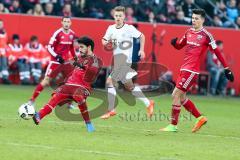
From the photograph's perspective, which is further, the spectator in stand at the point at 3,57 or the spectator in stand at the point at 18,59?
the spectator in stand at the point at 18,59

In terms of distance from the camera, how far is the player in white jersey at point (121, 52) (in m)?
18.0

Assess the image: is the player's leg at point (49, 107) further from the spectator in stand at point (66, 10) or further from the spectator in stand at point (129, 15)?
the spectator in stand at point (129, 15)

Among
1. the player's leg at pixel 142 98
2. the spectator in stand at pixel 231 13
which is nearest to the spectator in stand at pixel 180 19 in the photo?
the spectator in stand at pixel 231 13

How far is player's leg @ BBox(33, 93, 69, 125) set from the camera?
14812mm

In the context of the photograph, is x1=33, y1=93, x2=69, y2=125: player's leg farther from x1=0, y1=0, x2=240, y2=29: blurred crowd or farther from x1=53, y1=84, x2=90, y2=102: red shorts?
x1=0, y1=0, x2=240, y2=29: blurred crowd

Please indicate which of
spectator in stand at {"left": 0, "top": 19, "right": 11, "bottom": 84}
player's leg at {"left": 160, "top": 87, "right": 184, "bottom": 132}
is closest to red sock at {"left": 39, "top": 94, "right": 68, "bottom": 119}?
player's leg at {"left": 160, "top": 87, "right": 184, "bottom": 132}

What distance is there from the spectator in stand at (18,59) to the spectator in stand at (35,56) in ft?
0.58

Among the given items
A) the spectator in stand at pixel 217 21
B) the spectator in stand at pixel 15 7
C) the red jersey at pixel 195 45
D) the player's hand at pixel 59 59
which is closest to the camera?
the red jersey at pixel 195 45

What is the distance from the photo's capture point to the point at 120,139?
13.8 meters

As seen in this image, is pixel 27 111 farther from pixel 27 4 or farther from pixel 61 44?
pixel 27 4

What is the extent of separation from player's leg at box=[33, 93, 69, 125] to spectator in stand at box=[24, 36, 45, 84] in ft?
44.4

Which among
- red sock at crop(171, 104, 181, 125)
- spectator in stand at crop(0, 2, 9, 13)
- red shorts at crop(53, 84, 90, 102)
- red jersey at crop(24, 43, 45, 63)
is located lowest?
red jersey at crop(24, 43, 45, 63)

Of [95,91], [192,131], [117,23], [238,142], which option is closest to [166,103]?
[95,91]

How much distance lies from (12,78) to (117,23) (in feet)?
37.2
